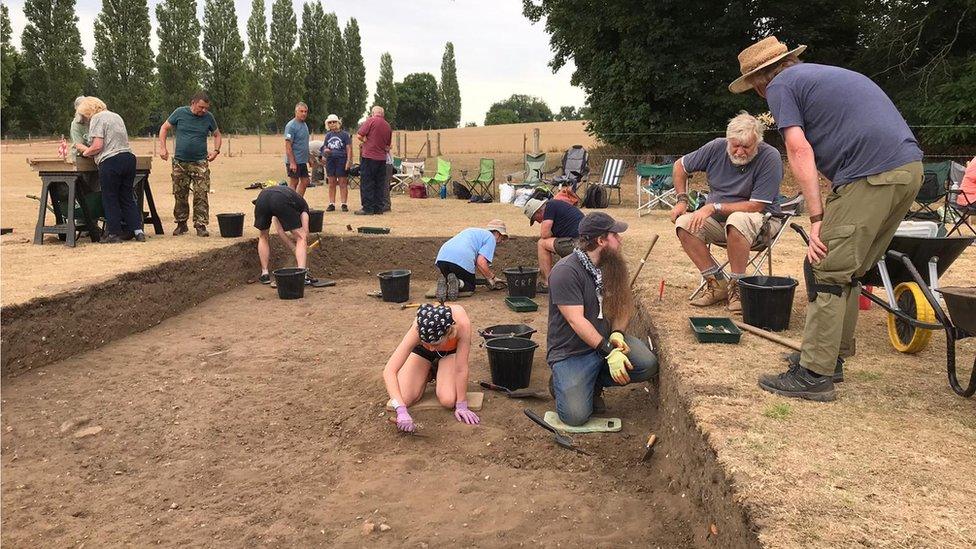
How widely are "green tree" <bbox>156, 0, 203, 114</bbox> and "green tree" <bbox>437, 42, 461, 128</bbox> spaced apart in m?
39.6

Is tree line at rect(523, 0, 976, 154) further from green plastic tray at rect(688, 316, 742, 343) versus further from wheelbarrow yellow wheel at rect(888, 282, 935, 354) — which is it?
green plastic tray at rect(688, 316, 742, 343)

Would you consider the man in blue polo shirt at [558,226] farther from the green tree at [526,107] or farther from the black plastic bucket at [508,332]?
the green tree at [526,107]

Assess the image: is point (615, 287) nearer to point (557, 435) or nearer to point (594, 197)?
point (557, 435)

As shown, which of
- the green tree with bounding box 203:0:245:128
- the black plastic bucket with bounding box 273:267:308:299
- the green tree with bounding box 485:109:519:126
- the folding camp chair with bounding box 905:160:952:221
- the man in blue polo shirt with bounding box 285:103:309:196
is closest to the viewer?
the black plastic bucket with bounding box 273:267:308:299

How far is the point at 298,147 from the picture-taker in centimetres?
1123

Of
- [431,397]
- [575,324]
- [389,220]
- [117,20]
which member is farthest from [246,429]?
[117,20]

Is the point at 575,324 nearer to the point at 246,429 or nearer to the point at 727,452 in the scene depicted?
the point at 727,452

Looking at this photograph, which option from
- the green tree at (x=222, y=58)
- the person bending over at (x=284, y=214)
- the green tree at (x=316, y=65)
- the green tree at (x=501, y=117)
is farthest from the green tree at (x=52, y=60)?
the green tree at (x=501, y=117)

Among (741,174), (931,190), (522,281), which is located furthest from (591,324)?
(931,190)

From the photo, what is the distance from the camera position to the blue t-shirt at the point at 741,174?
17.6ft

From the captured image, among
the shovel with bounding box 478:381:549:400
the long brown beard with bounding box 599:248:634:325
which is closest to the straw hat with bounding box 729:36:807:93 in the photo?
the long brown beard with bounding box 599:248:634:325

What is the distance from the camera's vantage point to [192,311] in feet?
23.2

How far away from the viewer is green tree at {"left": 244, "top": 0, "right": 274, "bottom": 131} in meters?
52.5

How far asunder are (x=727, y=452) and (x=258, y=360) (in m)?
4.01
